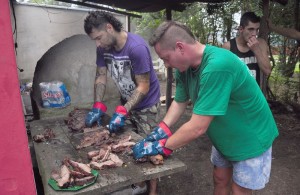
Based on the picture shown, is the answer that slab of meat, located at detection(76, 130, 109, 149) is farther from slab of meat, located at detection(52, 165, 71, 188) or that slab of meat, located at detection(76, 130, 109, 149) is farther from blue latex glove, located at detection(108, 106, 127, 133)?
slab of meat, located at detection(52, 165, 71, 188)

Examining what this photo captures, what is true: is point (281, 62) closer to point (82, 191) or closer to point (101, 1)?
point (101, 1)

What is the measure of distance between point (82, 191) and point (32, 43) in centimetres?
468

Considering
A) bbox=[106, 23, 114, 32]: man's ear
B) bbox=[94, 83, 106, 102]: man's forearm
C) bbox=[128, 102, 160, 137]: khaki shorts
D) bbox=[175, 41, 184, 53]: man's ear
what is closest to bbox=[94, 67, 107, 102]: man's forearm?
bbox=[94, 83, 106, 102]: man's forearm

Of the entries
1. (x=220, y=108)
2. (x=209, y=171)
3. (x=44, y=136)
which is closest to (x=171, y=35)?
(x=220, y=108)

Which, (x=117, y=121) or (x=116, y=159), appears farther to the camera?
(x=117, y=121)

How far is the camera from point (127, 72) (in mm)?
3533

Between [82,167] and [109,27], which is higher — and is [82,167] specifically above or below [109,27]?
below

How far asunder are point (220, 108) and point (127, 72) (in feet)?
5.78

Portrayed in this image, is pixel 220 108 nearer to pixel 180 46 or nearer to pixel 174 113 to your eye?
pixel 180 46

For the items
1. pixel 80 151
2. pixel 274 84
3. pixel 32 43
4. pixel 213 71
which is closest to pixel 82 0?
pixel 32 43

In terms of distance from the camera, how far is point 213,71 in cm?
197

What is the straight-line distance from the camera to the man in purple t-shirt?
3.30m

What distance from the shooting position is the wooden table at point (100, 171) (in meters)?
2.15

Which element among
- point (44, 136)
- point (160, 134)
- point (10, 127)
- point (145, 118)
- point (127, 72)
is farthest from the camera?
point (145, 118)
